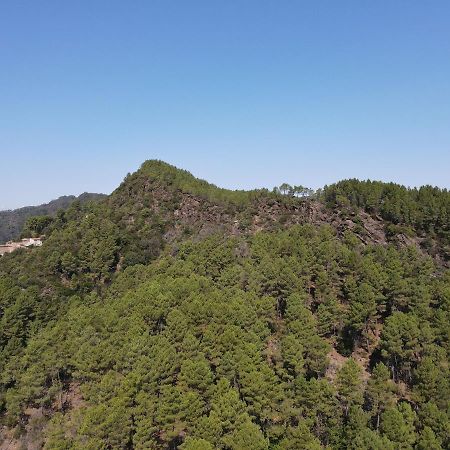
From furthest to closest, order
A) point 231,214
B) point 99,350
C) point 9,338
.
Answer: point 231,214 → point 9,338 → point 99,350

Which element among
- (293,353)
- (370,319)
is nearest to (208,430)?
(293,353)

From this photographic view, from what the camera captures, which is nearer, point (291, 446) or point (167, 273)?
point (291, 446)

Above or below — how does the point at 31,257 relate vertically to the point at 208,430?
above

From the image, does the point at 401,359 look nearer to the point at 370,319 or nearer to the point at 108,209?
the point at 370,319

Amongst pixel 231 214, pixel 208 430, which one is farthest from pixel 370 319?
pixel 231 214

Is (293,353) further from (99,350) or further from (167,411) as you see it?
(99,350)

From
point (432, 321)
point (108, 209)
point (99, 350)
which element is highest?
point (108, 209)

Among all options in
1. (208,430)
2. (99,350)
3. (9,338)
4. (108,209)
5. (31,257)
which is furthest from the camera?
(108,209)
